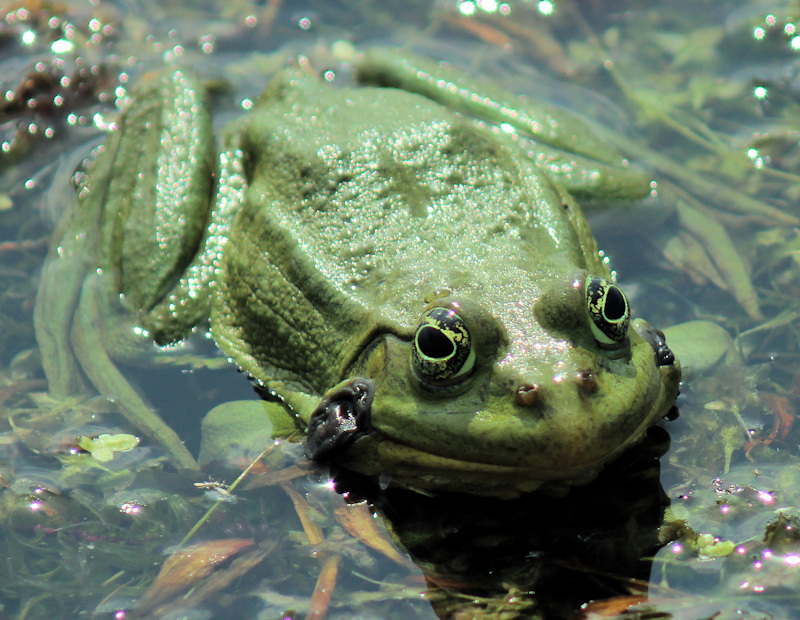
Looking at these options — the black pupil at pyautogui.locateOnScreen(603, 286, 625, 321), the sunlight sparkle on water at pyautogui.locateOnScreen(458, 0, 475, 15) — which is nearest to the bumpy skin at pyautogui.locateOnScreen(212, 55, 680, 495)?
Answer: the black pupil at pyautogui.locateOnScreen(603, 286, 625, 321)

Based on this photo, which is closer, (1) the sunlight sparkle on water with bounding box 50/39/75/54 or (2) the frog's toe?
(2) the frog's toe

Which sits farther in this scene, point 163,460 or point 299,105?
point 299,105

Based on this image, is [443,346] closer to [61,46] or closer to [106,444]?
[106,444]

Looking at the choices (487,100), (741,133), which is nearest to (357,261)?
(487,100)

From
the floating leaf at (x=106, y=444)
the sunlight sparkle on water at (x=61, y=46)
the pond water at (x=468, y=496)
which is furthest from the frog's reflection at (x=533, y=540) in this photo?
the sunlight sparkle on water at (x=61, y=46)

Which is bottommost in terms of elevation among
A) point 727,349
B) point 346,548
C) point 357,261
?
point 346,548

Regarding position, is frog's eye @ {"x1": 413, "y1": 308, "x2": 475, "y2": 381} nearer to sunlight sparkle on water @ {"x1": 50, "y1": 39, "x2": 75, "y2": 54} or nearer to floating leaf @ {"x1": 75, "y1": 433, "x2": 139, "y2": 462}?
floating leaf @ {"x1": 75, "y1": 433, "x2": 139, "y2": 462}

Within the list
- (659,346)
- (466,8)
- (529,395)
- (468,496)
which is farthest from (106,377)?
(466,8)

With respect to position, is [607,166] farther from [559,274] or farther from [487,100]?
[559,274]
